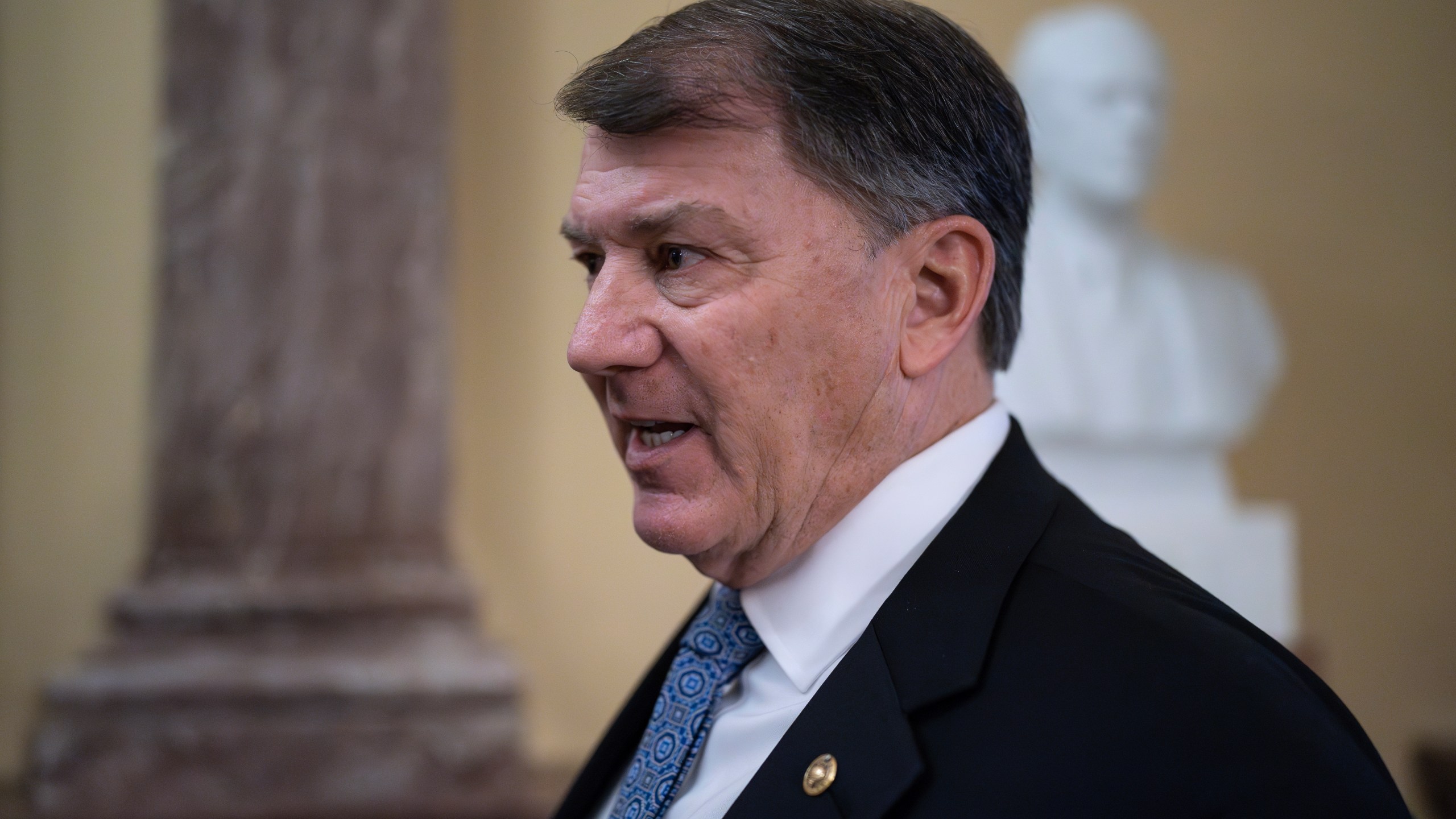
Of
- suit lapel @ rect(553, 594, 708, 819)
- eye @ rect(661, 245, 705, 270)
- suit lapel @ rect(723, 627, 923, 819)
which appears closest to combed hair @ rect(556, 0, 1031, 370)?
eye @ rect(661, 245, 705, 270)

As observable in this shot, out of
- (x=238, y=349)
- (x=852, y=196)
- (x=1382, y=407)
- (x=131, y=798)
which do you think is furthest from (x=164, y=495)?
(x=1382, y=407)

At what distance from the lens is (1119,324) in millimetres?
3396

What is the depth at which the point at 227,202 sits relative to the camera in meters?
3.38

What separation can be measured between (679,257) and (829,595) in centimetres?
37

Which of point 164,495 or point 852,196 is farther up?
point 852,196

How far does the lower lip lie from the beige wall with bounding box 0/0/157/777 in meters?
2.90

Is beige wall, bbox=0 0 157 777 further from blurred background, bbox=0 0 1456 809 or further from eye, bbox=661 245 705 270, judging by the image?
eye, bbox=661 245 705 270

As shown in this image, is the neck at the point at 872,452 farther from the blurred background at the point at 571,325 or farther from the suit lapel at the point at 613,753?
the blurred background at the point at 571,325

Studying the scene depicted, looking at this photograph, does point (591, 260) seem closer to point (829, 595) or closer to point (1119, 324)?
point (829, 595)

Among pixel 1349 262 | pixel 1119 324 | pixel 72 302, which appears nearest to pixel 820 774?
pixel 1119 324

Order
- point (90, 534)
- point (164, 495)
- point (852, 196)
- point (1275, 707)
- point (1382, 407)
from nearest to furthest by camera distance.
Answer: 1. point (1275, 707)
2. point (852, 196)
3. point (164, 495)
4. point (90, 534)
5. point (1382, 407)

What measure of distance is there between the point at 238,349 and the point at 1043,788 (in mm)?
2928

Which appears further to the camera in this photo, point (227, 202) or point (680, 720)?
point (227, 202)

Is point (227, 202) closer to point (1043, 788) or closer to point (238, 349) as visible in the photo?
point (238, 349)
